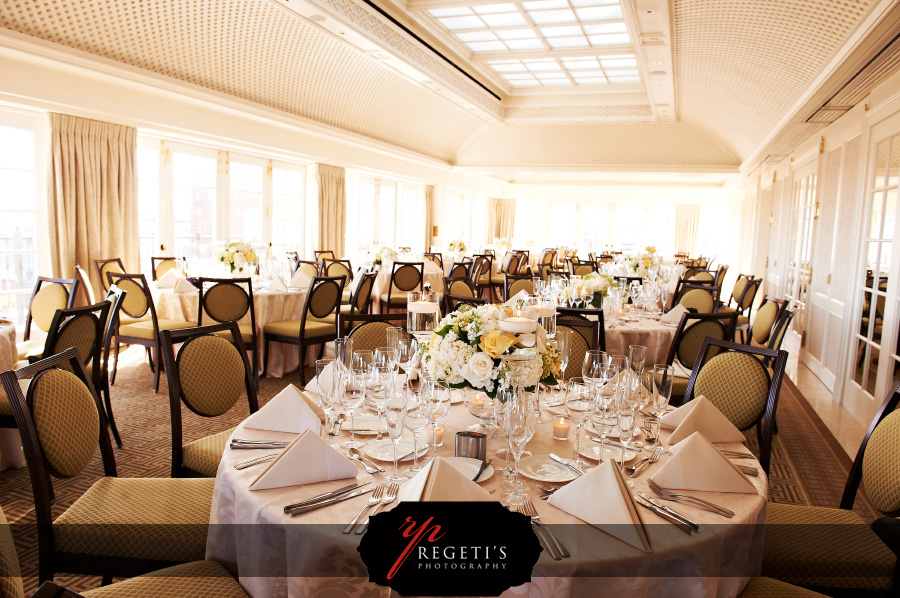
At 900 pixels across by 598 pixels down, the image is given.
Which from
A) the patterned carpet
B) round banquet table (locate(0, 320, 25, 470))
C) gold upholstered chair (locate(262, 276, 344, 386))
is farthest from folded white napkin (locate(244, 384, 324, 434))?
gold upholstered chair (locate(262, 276, 344, 386))

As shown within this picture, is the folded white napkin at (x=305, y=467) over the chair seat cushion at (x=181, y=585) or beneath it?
over

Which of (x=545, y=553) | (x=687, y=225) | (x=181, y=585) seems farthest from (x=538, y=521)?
(x=687, y=225)

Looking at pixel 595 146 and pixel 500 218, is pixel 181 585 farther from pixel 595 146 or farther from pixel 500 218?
pixel 500 218

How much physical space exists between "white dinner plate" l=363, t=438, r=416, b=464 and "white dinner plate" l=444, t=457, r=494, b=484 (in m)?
0.14

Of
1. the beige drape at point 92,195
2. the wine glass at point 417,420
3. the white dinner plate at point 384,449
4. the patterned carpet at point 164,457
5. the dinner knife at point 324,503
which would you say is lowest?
the patterned carpet at point 164,457

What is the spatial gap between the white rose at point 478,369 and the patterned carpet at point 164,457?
1.85m

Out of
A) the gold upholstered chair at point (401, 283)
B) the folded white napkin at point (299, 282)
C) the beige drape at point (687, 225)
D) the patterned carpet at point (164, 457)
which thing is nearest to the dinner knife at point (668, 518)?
the patterned carpet at point (164, 457)

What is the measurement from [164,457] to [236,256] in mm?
2894

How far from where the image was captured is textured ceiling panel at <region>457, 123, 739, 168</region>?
580 inches

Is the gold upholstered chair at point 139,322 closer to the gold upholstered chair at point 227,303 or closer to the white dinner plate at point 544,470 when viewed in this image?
the gold upholstered chair at point 227,303

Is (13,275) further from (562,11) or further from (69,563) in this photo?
(562,11)

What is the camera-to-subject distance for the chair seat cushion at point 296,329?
18.5ft

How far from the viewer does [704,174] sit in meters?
15.2

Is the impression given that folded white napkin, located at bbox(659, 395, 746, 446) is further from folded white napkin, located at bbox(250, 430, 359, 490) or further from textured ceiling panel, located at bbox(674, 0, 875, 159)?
textured ceiling panel, located at bbox(674, 0, 875, 159)
